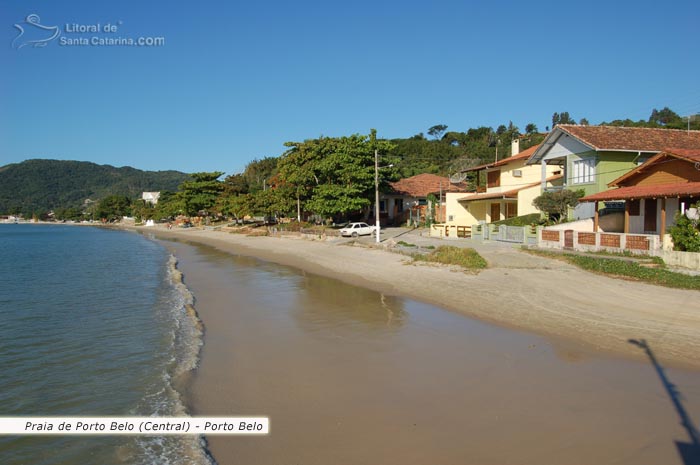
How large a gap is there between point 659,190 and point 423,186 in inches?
1249

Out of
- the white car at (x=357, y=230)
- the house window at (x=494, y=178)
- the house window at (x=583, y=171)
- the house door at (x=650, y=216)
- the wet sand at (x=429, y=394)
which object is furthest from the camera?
the house window at (x=494, y=178)

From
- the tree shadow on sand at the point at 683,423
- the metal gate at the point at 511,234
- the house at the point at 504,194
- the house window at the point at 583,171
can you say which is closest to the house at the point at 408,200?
the house at the point at 504,194

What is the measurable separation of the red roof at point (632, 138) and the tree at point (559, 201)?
2.94 m

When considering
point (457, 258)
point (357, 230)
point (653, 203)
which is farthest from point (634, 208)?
point (357, 230)

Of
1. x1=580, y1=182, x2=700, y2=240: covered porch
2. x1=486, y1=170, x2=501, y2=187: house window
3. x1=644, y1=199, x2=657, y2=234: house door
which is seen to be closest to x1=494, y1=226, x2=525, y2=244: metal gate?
x1=580, y1=182, x2=700, y2=240: covered porch

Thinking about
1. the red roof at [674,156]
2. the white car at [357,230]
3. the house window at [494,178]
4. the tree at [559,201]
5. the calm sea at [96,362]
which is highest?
the house window at [494,178]

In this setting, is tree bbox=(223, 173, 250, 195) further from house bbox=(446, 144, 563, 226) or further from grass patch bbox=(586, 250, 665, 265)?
grass patch bbox=(586, 250, 665, 265)

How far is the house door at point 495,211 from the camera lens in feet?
126

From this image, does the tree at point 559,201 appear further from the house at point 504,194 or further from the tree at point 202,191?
the tree at point 202,191

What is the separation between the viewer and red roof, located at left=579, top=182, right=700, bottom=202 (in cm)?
1830

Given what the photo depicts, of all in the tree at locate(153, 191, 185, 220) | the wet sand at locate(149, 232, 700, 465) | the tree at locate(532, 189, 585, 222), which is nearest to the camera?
the wet sand at locate(149, 232, 700, 465)

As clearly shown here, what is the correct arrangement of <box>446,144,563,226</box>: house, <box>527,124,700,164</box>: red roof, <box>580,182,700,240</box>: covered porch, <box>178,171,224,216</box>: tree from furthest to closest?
<box>178,171,224,216</box>: tree, <box>446,144,563,226</box>: house, <box>527,124,700,164</box>: red roof, <box>580,182,700,240</box>: covered porch

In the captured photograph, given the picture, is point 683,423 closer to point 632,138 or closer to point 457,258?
point 457,258

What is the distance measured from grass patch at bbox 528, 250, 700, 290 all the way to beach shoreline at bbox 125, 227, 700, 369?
0.48 meters
